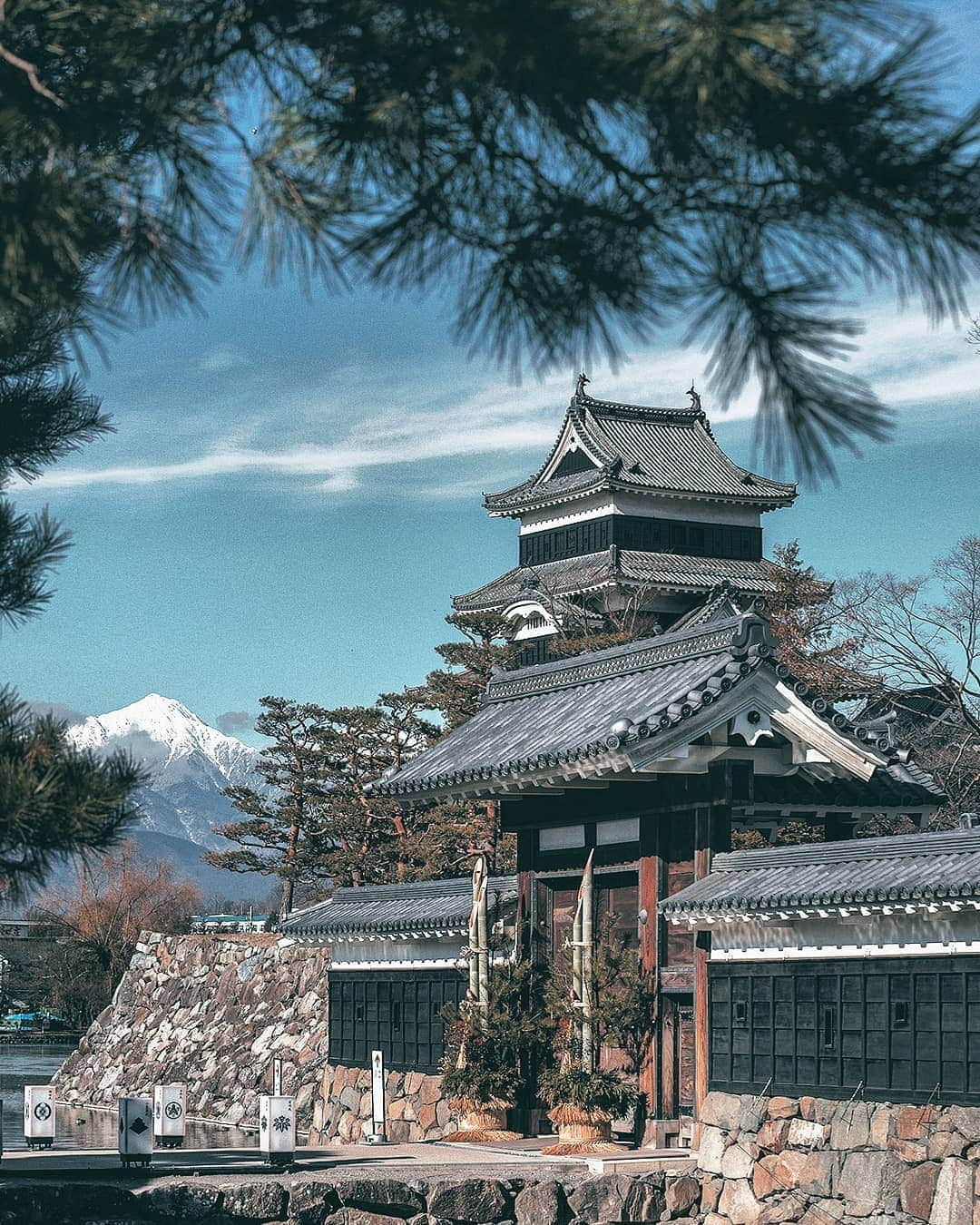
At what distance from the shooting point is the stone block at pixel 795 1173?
647 inches

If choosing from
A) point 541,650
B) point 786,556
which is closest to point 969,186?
point 786,556

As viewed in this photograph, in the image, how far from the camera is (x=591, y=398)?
174ft

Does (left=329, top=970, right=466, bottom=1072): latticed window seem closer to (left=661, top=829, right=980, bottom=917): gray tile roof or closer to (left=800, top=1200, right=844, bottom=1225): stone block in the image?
(left=661, top=829, right=980, bottom=917): gray tile roof

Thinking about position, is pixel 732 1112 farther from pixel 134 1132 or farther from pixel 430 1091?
pixel 430 1091

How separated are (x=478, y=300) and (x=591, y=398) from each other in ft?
153

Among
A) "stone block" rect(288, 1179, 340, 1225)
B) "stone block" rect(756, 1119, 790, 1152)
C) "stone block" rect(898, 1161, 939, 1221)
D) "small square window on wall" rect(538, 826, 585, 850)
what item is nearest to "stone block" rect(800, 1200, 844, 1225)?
"stone block" rect(756, 1119, 790, 1152)

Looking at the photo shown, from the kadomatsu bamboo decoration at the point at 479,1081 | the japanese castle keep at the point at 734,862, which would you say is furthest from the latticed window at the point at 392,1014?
the japanese castle keep at the point at 734,862

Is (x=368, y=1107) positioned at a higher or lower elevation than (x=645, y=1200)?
lower

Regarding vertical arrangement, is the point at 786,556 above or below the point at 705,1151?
above

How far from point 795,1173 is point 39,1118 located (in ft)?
28.3

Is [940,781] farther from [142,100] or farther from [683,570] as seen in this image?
[142,100]

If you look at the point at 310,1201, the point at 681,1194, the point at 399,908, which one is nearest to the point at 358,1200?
the point at 310,1201

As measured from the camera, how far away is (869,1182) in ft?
52.3

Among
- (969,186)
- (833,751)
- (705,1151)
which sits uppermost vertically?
(969,186)
